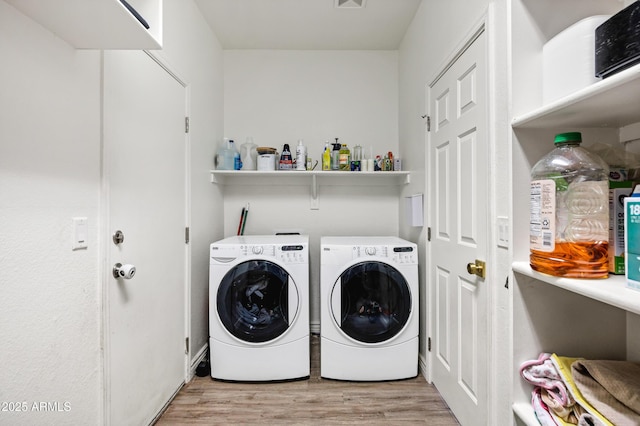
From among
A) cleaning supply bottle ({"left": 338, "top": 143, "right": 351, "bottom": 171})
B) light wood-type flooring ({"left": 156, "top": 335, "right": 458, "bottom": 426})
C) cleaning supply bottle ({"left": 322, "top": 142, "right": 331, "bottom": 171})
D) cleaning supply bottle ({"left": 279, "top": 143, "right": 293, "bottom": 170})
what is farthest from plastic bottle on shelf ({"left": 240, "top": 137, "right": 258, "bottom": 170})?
light wood-type flooring ({"left": 156, "top": 335, "right": 458, "bottom": 426})

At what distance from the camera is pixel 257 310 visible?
1944mm

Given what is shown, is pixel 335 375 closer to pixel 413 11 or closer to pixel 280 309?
pixel 280 309

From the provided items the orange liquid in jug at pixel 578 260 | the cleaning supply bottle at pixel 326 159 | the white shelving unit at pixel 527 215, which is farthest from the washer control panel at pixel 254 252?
the orange liquid in jug at pixel 578 260

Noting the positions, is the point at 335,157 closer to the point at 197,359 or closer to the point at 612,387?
the point at 197,359

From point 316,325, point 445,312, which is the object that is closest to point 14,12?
point 445,312

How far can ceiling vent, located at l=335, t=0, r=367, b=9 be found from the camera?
204 cm

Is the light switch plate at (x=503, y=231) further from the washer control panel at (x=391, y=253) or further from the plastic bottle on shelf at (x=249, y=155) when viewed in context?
the plastic bottle on shelf at (x=249, y=155)

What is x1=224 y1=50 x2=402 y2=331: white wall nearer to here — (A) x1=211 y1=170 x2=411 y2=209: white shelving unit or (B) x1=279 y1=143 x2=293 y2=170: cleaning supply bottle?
(A) x1=211 y1=170 x2=411 y2=209: white shelving unit

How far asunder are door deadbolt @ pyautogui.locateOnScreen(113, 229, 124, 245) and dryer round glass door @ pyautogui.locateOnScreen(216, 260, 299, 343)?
730mm

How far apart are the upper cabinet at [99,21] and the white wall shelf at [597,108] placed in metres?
1.17

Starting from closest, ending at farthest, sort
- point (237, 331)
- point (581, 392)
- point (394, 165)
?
point (581, 392), point (237, 331), point (394, 165)

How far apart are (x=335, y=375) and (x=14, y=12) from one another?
7.40 feet

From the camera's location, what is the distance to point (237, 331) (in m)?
1.92

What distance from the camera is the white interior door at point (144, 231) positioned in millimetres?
1283
